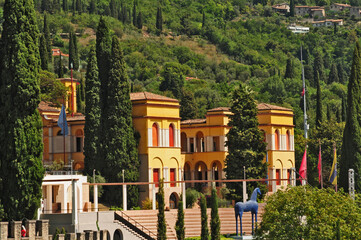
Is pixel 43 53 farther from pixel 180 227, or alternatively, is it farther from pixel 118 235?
pixel 180 227

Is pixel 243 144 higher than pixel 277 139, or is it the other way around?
pixel 277 139

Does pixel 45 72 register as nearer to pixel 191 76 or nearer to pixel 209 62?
pixel 191 76

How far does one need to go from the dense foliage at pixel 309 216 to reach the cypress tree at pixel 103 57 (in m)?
21.9

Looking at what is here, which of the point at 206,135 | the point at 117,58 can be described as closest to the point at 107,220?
the point at 117,58

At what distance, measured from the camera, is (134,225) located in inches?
2517

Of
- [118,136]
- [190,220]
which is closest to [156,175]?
[118,136]

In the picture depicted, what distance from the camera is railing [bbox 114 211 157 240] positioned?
6322 centimetres

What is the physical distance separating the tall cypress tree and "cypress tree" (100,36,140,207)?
642 inches

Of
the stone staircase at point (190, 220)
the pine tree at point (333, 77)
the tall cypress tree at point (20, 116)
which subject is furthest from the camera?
the pine tree at point (333, 77)

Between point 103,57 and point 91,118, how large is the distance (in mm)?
5544

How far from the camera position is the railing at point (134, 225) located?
63.2m

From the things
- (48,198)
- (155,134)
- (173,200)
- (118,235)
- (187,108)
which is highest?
(187,108)

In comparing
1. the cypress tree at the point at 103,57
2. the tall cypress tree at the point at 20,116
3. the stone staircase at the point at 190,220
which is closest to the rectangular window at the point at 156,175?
the stone staircase at the point at 190,220

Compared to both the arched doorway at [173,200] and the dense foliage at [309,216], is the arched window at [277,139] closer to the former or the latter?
the arched doorway at [173,200]
